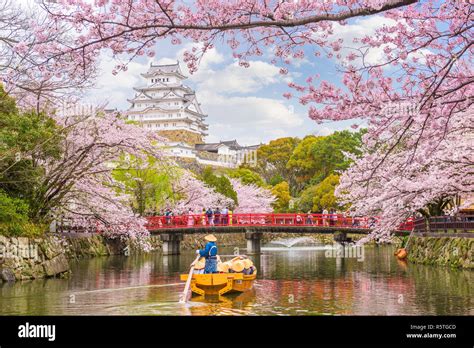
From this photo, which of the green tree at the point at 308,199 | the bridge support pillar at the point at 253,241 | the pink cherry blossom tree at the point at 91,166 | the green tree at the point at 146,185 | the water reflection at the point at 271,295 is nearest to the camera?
the water reflection at the point at 271,295

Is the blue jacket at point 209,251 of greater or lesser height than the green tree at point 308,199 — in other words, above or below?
below

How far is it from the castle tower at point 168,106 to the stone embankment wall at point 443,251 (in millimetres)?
53555

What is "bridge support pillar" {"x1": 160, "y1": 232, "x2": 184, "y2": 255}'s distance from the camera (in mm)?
35875

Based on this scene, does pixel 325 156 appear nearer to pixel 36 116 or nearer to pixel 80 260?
pixel 80 260

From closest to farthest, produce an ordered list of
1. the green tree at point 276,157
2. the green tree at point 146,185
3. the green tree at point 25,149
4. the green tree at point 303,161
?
the green tree at point 25,149 → the green tree at point 146,185 → the green tree at point 303,161 → the green tree at point 276,157

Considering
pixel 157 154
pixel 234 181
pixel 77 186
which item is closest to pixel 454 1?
pixel 157 154

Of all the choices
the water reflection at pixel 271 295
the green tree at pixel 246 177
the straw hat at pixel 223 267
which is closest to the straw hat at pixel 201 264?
the straw hat at pixel 223 267

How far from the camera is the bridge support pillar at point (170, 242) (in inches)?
1412

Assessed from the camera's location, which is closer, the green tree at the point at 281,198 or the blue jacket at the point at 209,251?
the blue jacket at the point at 209,251

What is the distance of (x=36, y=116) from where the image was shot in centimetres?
1859

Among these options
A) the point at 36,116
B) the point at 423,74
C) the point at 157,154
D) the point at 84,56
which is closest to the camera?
the point at 84,56

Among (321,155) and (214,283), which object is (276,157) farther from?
(214,283)

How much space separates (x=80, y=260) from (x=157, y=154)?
12.3m

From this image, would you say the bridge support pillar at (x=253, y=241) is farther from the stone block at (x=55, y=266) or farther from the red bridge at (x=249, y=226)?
the stone block at (x=55, y=266)
